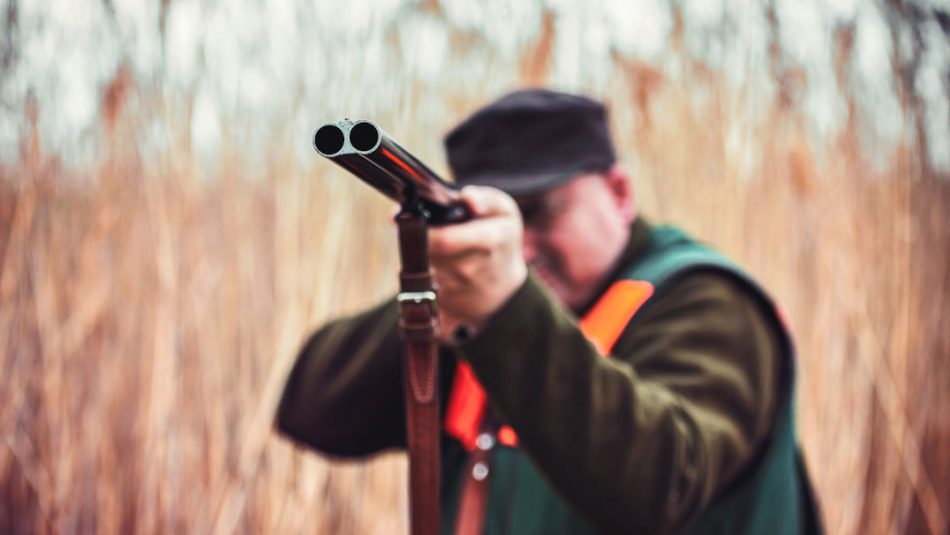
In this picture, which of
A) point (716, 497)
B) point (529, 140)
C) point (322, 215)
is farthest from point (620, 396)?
point (322, 215)

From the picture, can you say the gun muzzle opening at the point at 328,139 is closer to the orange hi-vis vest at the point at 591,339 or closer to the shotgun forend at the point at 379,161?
the shotgun forend at the point at 379,161

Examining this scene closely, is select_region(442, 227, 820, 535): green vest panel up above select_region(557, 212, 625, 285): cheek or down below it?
below

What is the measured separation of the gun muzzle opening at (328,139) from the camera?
39 centimetres

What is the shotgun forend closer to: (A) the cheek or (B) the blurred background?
(A) the cheek

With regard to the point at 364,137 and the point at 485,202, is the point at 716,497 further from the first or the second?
the point at 364,137

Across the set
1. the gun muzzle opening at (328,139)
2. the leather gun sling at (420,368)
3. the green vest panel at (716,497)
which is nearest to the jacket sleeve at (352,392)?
the green vest panel at (716,497)

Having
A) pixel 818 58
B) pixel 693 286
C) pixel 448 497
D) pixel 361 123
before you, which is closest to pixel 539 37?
pixel 818 58

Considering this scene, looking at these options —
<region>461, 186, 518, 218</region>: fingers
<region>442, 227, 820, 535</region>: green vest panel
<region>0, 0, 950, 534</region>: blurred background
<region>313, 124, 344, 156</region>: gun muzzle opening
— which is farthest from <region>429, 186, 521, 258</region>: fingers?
<region>0, 0, 950, 534</region>: blurred background

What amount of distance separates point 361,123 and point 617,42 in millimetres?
1461

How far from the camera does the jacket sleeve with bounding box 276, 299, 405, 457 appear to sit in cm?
111

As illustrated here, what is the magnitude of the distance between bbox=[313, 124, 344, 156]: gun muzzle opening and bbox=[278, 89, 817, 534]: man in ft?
0.67

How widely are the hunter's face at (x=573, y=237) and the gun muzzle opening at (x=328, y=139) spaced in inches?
24.5

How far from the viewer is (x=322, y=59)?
4.91ft

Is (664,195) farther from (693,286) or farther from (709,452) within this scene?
(709,452)
